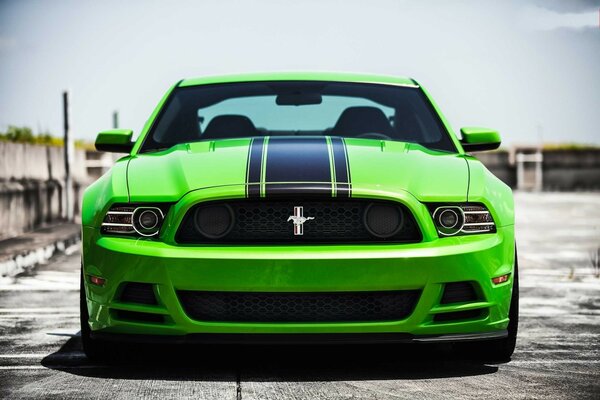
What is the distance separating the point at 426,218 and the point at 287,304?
27.7 inches

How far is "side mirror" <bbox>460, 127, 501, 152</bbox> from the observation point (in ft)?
19.7

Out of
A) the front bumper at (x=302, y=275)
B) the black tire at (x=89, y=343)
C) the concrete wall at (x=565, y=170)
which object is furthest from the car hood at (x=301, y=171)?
the concrete wall at (x=565, y=170)

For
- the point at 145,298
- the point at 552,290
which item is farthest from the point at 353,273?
the point at 552,290

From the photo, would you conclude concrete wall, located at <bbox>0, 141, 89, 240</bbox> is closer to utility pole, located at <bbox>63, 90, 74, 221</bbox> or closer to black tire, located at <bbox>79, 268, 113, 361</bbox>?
utility pole, located at <bbox>63, 90, 74, 221</bbox>

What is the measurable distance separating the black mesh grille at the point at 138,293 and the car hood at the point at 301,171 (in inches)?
15.3

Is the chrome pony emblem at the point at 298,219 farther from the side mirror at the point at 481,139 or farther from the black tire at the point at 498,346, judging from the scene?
the side mirror at the point at 481,139

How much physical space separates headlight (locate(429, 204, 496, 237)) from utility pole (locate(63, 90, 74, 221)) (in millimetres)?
12348

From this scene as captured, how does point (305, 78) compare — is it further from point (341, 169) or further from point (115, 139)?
point (341, 169)

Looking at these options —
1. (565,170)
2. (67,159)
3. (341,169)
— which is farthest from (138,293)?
(565,170)

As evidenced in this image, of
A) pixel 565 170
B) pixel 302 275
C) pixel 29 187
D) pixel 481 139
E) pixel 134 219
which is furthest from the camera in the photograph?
pixel 565 170

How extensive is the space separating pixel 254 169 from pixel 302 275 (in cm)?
61

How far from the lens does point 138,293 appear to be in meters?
4.65

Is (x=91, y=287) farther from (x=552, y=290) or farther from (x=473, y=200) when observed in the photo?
(x=552, y=290)

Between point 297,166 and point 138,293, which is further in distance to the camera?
point 297,166
